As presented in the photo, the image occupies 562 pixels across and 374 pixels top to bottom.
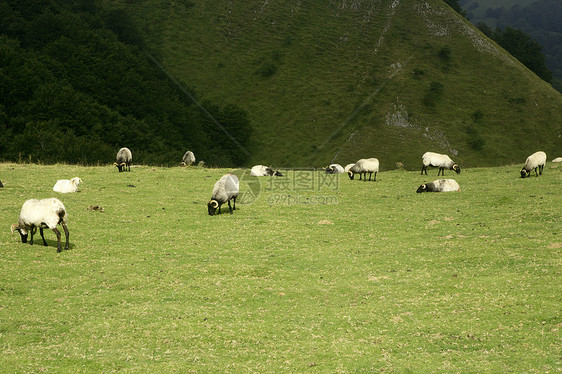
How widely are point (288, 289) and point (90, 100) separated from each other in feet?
213

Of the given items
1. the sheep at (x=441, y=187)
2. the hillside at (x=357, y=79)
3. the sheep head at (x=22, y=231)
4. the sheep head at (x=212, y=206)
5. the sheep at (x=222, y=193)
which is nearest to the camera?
the sheep head at (x=22, y=231)

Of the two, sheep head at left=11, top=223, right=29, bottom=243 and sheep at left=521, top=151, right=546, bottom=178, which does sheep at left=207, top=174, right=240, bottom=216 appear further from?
sheep at left=521, top=151, right=546, bottom=178

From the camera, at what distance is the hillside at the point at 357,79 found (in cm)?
8694

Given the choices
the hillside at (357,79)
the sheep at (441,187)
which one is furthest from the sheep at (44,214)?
the hillside at (357,79)

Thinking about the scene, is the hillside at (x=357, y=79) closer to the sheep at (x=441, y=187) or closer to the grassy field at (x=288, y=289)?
the sheep at (x=441, y=187)

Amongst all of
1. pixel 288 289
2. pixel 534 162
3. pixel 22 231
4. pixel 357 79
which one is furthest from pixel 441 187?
pixel 357 79

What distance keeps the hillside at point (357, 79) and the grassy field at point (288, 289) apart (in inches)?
2351

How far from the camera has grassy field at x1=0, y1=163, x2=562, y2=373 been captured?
10.1m

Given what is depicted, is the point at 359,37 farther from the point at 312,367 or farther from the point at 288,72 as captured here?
the point at 312,367

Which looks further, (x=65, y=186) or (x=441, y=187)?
(x=441, y=187)

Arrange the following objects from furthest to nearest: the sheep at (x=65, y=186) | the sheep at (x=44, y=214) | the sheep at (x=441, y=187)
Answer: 1. the sheep at (x=441, y=187)
2. the sheep at (x=65, y=186)
3. the sheep at (x=44, y=214)

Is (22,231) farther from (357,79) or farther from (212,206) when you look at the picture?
(357,79)

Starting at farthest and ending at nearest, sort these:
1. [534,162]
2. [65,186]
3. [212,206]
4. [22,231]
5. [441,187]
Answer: [534,162] < [441,187] < [65,186] < [212,206] < [22,231]

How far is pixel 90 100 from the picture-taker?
69875mm
